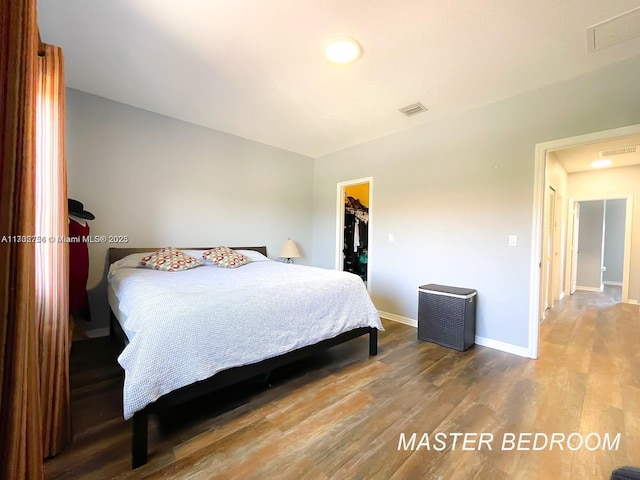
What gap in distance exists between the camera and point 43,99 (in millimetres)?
1333

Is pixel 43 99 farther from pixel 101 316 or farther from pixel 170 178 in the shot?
pixel 101 316

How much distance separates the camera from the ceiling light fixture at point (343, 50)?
196cm

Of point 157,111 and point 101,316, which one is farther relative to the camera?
point 157,111

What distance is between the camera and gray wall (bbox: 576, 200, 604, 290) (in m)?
5.91

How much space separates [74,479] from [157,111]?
3348 mm

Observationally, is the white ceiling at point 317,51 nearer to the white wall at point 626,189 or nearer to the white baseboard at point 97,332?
the white baseboard at point 97,332

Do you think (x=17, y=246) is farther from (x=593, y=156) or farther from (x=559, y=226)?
(x=559, y=226)

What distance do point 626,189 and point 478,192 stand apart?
4068 mm

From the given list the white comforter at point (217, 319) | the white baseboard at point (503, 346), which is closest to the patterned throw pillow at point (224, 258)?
the white comforter at point (217, 319)

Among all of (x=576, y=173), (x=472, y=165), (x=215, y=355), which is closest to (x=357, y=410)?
(x=215, y=355)

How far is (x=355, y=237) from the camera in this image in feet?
17.3

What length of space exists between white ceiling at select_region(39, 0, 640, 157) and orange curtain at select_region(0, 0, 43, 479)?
4.48 feet

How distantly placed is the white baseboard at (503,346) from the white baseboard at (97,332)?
4.03m

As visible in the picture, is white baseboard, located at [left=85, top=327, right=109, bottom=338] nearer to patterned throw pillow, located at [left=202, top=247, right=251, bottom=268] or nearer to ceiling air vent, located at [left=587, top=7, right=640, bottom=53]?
patterned throw pillow, located at [left=202, top=247, right=251, bottom=268]
